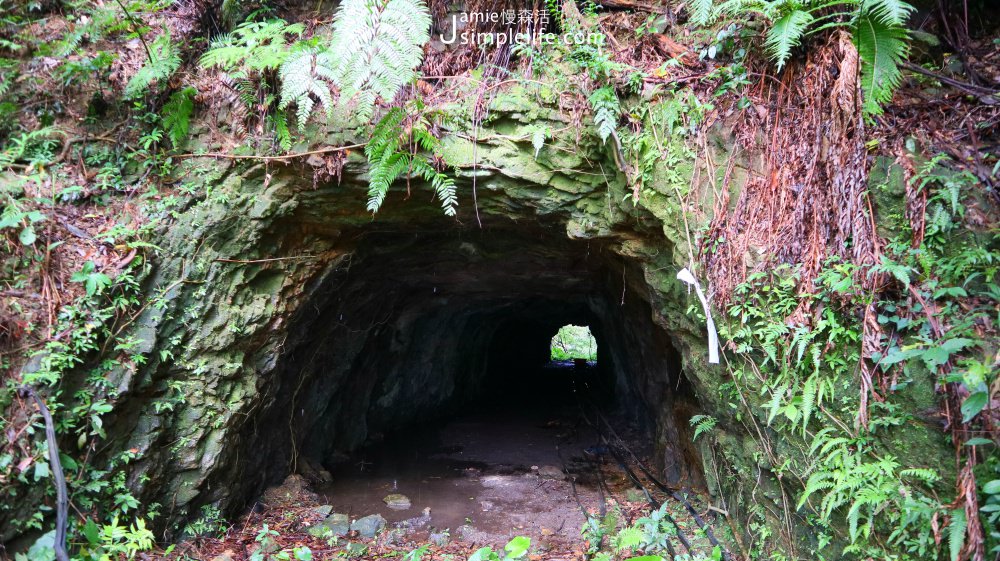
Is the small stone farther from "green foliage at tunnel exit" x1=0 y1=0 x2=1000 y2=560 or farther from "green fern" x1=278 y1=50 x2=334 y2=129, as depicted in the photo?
"green fern" x1=278 y1=50 x2=334 y2=129

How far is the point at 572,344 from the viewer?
29.0 meters

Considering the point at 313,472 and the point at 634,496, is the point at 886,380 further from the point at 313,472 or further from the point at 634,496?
the point at 313,472

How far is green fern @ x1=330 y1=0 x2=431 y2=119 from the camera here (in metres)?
3.39

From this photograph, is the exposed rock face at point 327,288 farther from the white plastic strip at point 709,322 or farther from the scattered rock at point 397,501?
the scattered rock at point 397,501

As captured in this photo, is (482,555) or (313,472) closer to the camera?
(482,555)

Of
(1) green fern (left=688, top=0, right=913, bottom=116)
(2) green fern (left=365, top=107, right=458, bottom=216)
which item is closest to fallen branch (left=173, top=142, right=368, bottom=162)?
(2) green fern (left=365, top=107, right=458, bottom=216)

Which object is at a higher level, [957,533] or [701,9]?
[701,9]

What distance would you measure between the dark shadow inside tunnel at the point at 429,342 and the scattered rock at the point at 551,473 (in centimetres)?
133

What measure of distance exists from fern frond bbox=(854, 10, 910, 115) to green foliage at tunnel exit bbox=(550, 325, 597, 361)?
22.2 m

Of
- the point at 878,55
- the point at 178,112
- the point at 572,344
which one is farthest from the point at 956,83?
the point at 572,344

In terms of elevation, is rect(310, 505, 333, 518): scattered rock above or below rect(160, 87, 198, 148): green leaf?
below

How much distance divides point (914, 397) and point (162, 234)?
5.06 metres

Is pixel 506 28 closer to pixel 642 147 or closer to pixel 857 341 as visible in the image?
pixel 642 147

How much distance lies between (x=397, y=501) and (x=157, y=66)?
5011 millimetres
